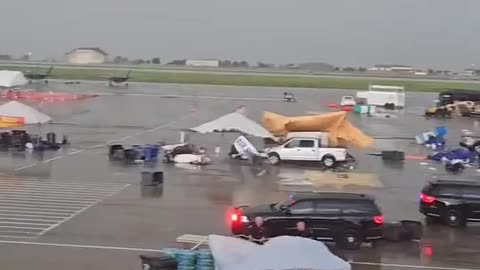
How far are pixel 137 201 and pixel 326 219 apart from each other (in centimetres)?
909

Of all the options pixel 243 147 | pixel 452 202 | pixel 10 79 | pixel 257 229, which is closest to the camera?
pixel 257 229

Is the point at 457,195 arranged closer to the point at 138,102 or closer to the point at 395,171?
the point at 395,171

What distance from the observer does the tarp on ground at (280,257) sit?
41.5ft

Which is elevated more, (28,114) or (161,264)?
(28,114)

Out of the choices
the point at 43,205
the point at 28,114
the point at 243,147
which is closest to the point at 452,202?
the point at 43,205

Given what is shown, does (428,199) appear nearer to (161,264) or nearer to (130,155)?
(161,264)

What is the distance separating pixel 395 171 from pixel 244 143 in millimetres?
8679

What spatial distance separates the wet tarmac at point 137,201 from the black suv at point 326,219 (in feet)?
1.94

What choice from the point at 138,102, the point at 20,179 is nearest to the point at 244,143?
the point at 20,179

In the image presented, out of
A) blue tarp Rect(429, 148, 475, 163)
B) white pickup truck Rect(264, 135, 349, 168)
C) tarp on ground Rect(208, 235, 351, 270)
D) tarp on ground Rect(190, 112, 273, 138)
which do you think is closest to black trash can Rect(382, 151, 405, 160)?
blue tarp Rect(429, 148, 475, 163)

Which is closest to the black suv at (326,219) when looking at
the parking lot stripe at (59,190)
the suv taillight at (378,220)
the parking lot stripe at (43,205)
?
the suv taillight at (378,220)

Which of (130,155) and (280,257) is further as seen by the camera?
(130,155)

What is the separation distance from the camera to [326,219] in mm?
21453

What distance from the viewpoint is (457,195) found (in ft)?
83.0
